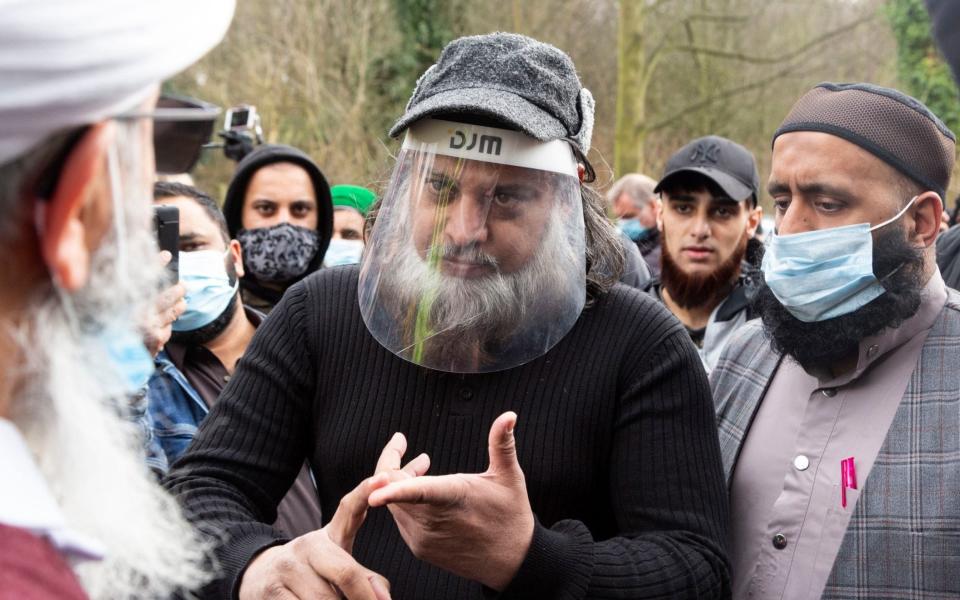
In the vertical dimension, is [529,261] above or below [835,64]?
below

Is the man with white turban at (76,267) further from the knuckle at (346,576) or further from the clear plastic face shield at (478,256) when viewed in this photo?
the clear plastic face shield at (478,256)

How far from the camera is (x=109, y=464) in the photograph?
120 centimetres

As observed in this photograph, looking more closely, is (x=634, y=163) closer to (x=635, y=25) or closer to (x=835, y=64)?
(x=635, y=25)

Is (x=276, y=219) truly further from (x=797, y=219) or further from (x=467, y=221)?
(x=797, y=219)

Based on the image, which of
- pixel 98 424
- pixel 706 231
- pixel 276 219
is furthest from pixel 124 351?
pixel 706 231

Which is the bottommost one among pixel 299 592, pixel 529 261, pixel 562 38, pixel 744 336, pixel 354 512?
pixel 299 592

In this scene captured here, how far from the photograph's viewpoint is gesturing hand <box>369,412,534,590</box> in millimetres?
1788

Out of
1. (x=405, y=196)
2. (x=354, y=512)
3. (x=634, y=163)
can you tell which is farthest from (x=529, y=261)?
(x=634, y=163)

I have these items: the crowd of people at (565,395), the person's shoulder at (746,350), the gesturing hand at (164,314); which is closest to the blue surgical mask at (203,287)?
the gesturing hand at (164,314)

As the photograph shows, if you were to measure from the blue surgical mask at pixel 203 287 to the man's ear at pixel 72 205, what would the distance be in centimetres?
262

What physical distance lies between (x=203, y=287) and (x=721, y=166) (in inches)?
107

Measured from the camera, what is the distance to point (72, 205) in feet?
3.32

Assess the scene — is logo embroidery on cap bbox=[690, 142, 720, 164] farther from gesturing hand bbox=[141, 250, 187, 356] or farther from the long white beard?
the long white beard

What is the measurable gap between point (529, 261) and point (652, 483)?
0.59 m
